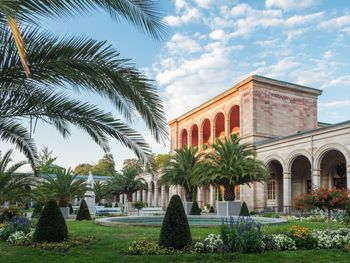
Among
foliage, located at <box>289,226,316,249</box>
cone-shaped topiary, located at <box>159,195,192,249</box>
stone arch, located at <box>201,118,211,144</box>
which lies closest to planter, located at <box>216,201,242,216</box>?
foliage, located at <box>289,226,316,249</box>

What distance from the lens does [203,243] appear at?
36.1ft

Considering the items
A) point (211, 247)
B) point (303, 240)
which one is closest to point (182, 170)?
point (303, 240)

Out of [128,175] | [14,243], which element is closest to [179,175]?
[128,175]

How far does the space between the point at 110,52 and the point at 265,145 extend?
3106 centimetres

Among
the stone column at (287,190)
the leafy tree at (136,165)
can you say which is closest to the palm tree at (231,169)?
the stone column at (287,190)

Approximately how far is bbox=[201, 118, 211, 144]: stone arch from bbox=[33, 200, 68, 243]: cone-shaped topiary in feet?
124

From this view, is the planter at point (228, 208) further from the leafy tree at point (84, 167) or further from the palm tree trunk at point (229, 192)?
the leafy tree at point (84, 167)

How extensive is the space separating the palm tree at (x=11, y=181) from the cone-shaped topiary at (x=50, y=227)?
6152mm

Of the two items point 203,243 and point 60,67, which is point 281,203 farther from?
point 60,67

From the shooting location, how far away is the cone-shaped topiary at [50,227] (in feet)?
40.7

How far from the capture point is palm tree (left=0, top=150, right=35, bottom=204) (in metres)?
18.2

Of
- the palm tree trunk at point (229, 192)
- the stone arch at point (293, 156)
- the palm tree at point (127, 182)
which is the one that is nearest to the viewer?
the palm tree trunk at point (229, 192)

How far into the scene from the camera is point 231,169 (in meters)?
28.5

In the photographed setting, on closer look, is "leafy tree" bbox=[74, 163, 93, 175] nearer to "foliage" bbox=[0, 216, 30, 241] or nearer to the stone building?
the stone building
